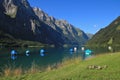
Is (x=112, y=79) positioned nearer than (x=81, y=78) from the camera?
Yes

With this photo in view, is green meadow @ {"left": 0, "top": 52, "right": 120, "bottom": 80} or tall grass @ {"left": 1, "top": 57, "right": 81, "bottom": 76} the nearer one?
green meadow @ {"left": 0, "top": 52, "right": 120, "bottom": 80}

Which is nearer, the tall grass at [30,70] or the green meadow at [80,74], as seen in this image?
the green meadow at [80,74]

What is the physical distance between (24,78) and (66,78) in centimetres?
577

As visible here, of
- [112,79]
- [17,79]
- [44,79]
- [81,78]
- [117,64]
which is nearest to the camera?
[112,79]

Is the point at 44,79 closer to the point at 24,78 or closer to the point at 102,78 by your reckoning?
the point at 24,78

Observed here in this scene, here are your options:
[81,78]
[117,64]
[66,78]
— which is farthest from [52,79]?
[117,64]

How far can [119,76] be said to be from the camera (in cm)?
2095

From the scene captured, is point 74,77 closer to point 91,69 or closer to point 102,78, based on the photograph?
point 102,78

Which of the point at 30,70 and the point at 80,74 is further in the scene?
the point at 30,70

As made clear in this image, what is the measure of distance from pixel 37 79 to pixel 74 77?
4.04 metres

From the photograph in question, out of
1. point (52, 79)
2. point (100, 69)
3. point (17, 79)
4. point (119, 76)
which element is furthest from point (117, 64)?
point (17, 79)

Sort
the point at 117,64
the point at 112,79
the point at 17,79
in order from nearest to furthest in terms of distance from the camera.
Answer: the point at 112,79
the point at 17,79
the point at 117,64

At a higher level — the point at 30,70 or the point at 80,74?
the point at 80,74

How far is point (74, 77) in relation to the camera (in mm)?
22609
